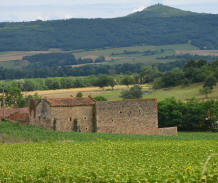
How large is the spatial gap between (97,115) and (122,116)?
233cm

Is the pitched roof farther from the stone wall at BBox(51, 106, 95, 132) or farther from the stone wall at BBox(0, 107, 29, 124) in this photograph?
the stone wall at BBox(0, 107, 29, 124)

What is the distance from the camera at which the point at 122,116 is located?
164ft

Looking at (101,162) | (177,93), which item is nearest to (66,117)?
(101,162)

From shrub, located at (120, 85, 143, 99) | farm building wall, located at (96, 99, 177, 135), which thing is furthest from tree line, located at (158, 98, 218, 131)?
shrub, located at (120, 85, 143, 99)

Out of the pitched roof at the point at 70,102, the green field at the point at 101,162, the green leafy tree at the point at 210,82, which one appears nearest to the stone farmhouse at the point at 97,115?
the pitched roof at the point at 70,102

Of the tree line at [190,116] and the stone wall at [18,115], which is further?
the tree line at [190,116]

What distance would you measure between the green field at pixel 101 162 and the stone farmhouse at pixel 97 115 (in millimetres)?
5787

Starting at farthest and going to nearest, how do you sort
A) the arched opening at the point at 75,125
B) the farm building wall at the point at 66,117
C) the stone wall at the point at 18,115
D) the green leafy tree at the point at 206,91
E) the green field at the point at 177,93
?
the green leafy tree at the point at 206,91 < the green field at the point at 177,93 < the stone wall at the point at 18,115 < the arched opening at the point at 75,125 < the farm building wall at the point at 66,117

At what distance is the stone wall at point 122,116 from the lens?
49906 millimetres

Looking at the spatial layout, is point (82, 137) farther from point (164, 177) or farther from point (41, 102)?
point (164, 177)

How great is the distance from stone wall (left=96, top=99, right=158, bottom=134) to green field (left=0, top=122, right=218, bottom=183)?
653cm

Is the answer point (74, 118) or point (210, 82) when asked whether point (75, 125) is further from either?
point (210, 82)

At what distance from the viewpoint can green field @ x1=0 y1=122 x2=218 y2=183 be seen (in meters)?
17.4

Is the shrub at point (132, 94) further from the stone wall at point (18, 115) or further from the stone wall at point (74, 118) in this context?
the stone wall at point (74, 118)
